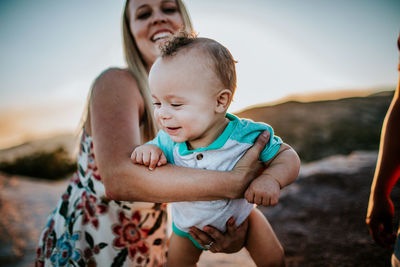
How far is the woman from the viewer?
1.28m

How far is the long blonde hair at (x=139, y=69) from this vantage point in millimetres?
1755

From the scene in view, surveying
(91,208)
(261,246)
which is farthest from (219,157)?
(91,208)

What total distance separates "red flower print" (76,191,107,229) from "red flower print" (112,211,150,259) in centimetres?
13

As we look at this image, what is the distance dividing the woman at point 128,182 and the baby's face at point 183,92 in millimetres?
247

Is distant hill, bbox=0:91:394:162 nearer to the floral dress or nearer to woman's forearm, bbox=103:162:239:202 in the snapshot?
the floral dress

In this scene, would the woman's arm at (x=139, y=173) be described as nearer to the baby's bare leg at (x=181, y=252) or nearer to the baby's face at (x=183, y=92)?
the baby's face at (x=183, y=92)

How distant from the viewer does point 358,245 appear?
2451 millimetres

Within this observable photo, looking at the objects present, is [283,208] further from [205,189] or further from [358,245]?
[205,189]

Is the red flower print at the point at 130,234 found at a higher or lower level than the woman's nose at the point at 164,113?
lower

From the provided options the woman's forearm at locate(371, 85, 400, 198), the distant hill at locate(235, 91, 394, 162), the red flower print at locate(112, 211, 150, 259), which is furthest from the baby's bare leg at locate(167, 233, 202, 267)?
the distant hill at locate(235, 91, 394, 162)

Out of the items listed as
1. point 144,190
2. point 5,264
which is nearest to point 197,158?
point 144,190

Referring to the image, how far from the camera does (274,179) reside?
47.1 inches

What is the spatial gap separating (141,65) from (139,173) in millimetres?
1058

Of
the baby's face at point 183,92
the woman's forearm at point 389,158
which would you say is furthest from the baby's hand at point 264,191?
the woman's forearm at point 389,158
